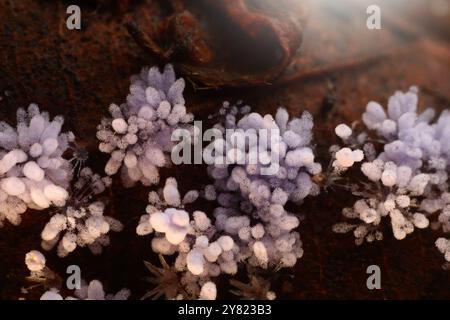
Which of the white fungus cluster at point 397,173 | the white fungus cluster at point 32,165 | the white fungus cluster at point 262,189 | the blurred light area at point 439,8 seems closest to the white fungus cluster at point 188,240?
the white fungus cluster at point 262,189

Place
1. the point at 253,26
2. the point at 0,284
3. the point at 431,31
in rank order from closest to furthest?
1. the point at 0,284
2. the point at 253,26
3. the point at 431,31

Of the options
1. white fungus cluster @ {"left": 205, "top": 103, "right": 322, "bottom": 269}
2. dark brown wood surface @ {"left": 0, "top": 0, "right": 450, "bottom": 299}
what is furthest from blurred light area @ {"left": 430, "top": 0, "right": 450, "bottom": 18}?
white fungus cluster @ {"left": 205, "top": 103, "right": 322, "bottom": 269}

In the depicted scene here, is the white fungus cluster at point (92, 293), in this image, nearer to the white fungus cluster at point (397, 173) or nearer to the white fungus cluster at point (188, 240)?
the white fungus cluster at point (188, 240)

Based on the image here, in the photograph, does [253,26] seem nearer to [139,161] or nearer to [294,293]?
[139,161]

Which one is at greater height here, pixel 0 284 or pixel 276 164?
pixel 276 164

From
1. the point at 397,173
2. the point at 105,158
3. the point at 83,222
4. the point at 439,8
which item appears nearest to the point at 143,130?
the point at 105,158

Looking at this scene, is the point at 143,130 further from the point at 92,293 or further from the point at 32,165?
the point at 92,293

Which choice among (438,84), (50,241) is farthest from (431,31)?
(50,241)
